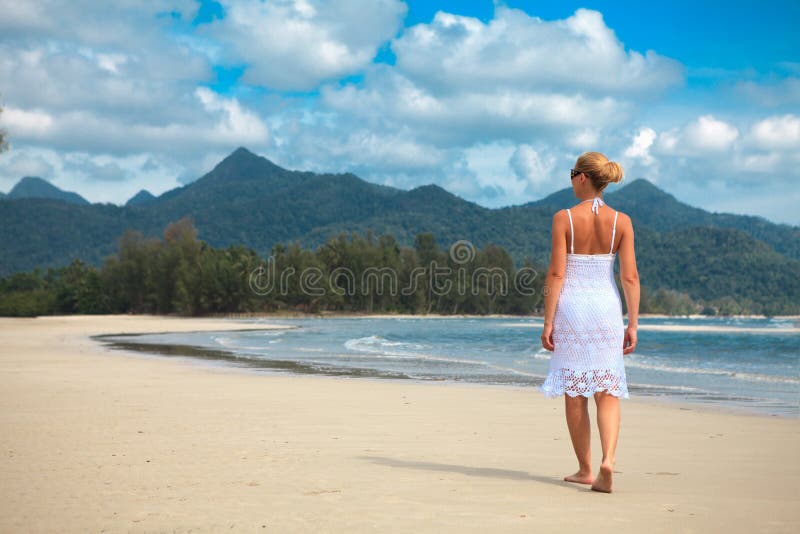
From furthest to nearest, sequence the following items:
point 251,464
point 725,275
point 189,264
A: point 725,275 < point 189,264 < point 251,464

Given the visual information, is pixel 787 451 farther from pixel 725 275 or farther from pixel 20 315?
pixel 725 275

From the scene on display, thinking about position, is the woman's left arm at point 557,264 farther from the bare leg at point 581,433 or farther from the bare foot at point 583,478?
the bare foot at point 583,478

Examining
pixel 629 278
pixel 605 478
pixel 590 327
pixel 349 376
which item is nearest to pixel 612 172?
pixel 629 278

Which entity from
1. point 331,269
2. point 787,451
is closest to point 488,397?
Result: point 787,451

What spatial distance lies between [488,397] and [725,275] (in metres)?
182

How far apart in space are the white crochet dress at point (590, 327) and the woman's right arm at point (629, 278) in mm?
77

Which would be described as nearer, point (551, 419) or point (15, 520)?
point (15, 520)

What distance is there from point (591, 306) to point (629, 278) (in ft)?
1.30

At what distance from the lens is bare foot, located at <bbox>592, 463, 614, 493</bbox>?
484 cm

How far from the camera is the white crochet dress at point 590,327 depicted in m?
5.02

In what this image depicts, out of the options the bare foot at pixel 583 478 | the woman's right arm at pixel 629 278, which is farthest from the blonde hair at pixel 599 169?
the bare foot at pixel 583 478

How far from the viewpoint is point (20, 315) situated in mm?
80438

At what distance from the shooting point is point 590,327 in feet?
16.5

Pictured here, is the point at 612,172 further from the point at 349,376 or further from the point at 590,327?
the point at 349,376
